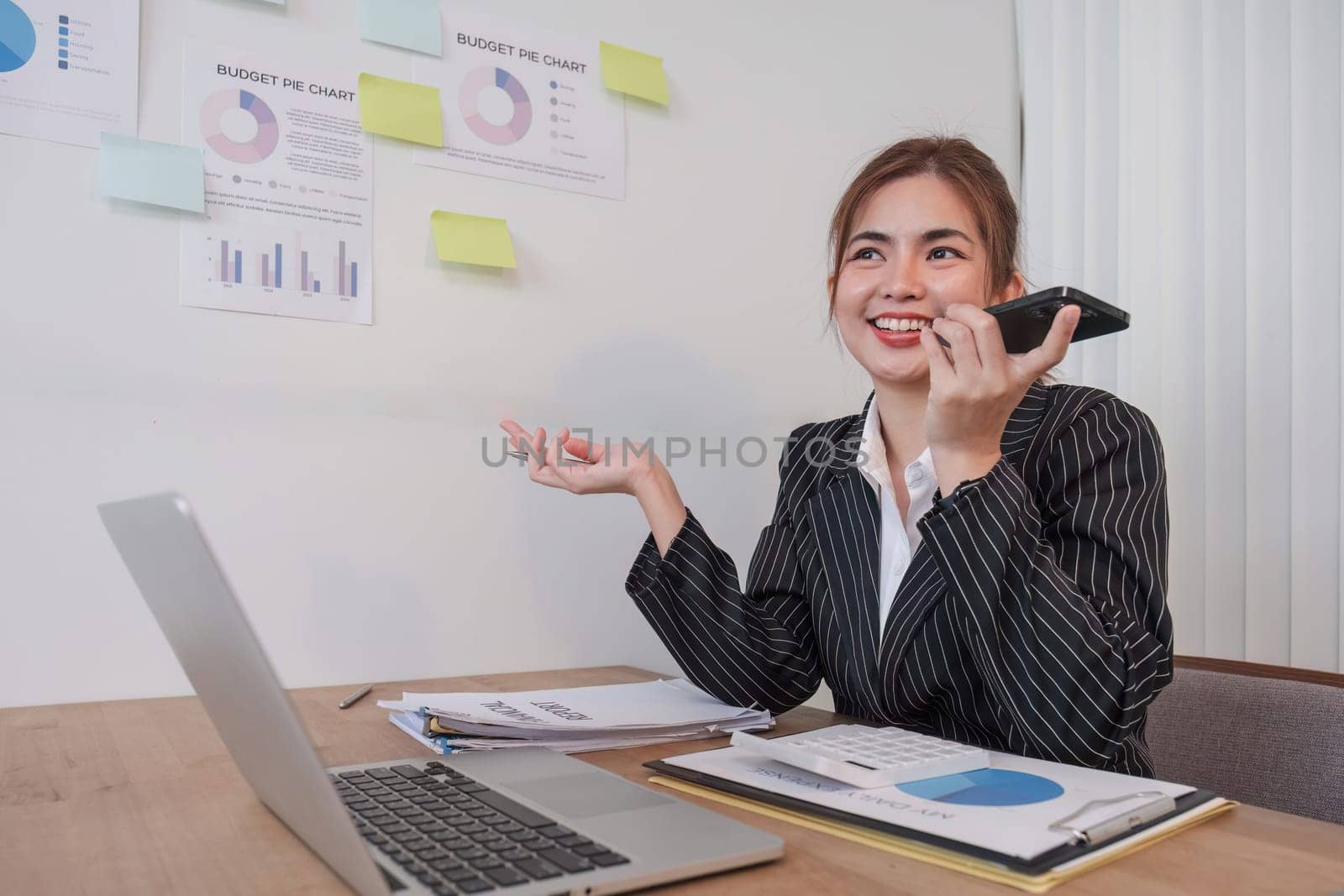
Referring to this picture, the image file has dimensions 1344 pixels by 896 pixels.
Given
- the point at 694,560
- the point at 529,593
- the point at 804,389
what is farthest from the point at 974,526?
the point at 804,389

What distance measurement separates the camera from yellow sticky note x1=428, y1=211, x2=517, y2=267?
1.29 meters

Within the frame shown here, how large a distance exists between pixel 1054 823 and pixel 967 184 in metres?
0.82

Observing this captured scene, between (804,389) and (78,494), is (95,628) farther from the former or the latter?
(804,389)

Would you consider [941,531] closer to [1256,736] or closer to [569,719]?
[569,719]

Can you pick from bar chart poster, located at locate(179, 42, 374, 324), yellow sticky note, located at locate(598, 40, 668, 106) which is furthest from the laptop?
yellow sticky note, located at locate(598, 40, 668, 106)

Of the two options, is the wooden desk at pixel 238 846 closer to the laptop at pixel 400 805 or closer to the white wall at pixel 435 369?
the laptop at pixel 400 805

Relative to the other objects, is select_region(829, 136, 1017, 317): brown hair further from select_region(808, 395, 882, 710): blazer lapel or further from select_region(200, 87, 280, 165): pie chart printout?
select_region(200, 87, 280, 165): pie chart printout

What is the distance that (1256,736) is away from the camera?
40.1 inches

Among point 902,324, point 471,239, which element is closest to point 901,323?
point 902,324

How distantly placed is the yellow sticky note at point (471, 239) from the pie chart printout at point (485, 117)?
117mm

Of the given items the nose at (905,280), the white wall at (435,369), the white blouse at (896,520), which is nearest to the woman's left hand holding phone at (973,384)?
the white blouse at (896,520)

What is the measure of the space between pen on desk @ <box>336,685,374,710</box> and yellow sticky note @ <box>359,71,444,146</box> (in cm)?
70

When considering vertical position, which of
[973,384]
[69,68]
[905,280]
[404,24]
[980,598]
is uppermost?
[404,24]

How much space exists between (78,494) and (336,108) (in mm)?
557
